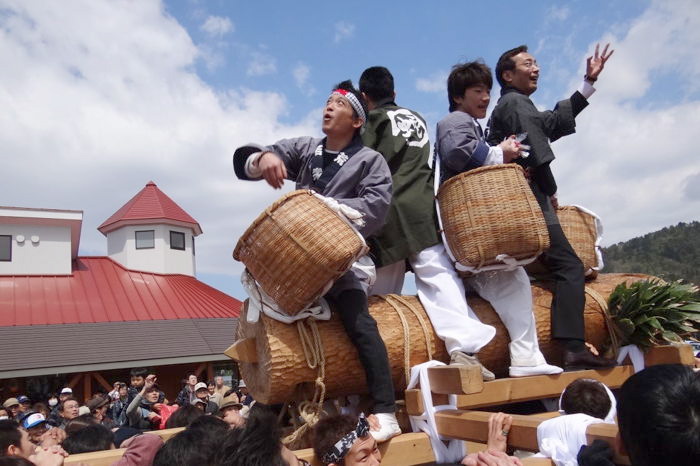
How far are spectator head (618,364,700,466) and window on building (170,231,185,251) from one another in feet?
83.7

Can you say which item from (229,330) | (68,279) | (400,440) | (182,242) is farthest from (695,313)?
(182,242)

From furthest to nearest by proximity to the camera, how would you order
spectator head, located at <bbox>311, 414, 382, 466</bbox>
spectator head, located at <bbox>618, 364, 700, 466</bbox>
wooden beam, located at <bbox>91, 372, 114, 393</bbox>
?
wooden beam, located at <bbox>91, 372, 114, 393</bbox> < spectator head, located at <bbox>311, 414, 382, 466</bbox> < spectator head, located at <bbox>618, 364, 700, 466</bbox>

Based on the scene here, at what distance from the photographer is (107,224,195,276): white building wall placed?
24.9 meters

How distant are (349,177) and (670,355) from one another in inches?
91.0

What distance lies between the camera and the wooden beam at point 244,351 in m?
3.12

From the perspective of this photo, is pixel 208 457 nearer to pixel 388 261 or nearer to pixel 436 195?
pixel 388 261

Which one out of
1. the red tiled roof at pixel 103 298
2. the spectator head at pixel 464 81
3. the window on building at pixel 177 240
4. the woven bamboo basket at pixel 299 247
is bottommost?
the woven bamboo basket at pixel 299 247

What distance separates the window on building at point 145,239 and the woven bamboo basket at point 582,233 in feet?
75.8

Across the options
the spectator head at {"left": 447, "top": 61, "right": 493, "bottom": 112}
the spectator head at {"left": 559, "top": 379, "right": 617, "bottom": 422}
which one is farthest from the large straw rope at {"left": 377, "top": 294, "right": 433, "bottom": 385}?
the spectator head at {"left": 447, "top": 61, "right": 493, "bottom": 112}

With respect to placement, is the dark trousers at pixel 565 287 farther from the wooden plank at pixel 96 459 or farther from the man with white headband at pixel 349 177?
the wooden plank at pixel 96 459

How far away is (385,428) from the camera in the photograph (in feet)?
9.10

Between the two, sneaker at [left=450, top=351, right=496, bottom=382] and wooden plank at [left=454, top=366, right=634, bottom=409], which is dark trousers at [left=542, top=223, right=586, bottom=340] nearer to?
wooden plank at [left=454, top=366, right=634, bottom=409]

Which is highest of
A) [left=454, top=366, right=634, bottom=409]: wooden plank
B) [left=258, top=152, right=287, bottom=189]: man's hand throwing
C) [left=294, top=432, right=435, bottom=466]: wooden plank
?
[left=258, top=152, right=287, bottom=189]: man's hand throwing

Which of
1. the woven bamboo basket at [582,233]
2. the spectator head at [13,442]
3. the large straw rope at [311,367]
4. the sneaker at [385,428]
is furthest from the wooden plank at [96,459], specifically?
the woven bamboo basket at [582,233]
